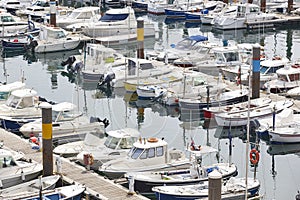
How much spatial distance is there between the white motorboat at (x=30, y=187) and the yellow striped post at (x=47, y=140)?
2.60 feet

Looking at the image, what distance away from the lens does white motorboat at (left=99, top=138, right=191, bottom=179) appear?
34.2 meters

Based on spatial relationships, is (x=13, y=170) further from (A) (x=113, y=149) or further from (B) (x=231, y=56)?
(B) (x=231, y=56)

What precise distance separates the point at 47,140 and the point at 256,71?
49.1 ft

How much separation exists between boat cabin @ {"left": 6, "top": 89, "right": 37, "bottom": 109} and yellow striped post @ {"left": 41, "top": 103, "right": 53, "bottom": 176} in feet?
30.7

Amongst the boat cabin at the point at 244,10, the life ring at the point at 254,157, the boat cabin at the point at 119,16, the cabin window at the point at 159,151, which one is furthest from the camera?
the boat cabin at the point at 244,10

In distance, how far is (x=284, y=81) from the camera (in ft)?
158

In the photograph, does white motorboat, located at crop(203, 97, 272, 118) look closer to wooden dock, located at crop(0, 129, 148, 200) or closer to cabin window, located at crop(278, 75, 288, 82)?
cabin window, located at crop(278, 75, 288, 82)

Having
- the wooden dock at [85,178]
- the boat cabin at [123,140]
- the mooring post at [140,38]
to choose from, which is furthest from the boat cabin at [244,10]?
the boat cabin at [123,140]

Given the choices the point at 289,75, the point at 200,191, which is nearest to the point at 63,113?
the point at 200,191

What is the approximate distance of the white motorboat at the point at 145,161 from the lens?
34188 mm

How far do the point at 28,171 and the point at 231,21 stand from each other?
130 ft

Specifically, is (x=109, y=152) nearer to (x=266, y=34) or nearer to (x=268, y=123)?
(x=268, y=123)

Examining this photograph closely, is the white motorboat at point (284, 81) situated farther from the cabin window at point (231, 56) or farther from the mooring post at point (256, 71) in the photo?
the cabin window at point (231, 56)

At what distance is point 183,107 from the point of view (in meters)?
46.0
